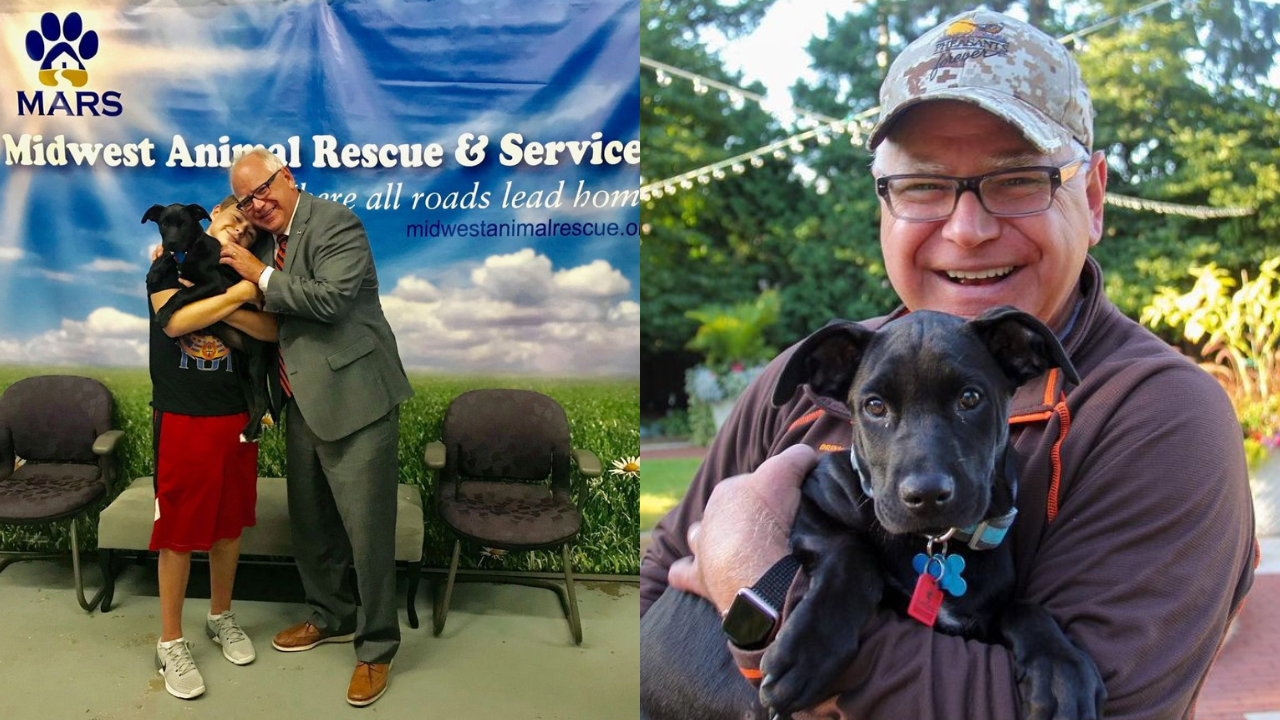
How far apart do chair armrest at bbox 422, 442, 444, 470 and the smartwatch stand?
5.75 feet

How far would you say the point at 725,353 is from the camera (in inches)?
182

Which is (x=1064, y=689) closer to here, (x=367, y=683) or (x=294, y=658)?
(x=367, y=683)

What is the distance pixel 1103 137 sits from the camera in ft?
16.3

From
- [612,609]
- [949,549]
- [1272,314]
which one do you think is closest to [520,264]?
[612,609]

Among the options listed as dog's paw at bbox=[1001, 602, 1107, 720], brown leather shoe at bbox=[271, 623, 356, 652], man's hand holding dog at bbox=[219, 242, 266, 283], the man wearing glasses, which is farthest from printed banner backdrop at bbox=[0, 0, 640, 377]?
dog's paw at bbox=[1001, 602, 1107, 720]

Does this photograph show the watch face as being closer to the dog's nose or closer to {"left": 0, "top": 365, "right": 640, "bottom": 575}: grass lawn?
the dog's nose

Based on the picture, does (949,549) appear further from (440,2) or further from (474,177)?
(440,2)

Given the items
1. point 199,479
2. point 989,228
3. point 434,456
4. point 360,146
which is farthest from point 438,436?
point 989,228

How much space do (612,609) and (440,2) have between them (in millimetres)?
1850

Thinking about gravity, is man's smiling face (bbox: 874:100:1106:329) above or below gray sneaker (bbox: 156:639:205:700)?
above

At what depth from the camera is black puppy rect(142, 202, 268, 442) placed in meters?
2.25

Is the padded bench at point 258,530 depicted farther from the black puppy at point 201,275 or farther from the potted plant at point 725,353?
the potted plant at point 725,353

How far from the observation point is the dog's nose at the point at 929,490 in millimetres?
913

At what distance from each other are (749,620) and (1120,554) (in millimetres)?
399
